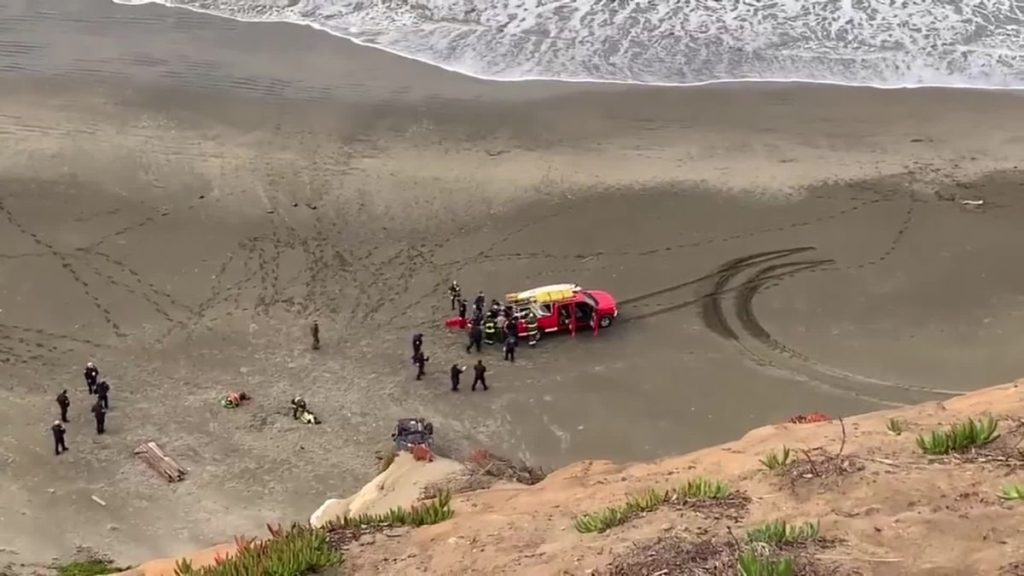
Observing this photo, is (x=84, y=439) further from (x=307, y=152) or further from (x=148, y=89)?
(x=148, y=89)

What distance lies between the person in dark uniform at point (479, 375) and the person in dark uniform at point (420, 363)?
925mm

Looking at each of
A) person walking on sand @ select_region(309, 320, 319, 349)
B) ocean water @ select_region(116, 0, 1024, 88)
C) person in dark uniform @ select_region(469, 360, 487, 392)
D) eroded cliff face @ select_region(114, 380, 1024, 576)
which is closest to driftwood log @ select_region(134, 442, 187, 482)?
person walking on sand @ select_region(309, 320, 319, 349)

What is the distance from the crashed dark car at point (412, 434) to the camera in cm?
1614

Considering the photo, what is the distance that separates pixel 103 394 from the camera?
1747 cm

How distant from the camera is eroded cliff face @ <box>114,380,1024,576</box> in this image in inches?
257

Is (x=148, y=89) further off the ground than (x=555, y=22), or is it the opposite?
(x=555, y=22)

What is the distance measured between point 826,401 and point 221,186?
46.7 feet

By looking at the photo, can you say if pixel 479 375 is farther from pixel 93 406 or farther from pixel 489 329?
pixel 93 406

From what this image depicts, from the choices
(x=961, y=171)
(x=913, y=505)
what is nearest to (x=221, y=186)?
(x=961, y=171)

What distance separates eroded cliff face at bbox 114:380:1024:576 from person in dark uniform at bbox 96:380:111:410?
909 cm

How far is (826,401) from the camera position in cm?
1789

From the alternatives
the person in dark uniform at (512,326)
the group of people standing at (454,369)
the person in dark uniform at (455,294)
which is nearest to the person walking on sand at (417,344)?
the group of people standing at (454,369)

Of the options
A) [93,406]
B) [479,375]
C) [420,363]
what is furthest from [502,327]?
[93,406]

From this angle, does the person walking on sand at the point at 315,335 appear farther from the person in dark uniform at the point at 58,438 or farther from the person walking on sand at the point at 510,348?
the person in dark uniform at the point at 58,438
